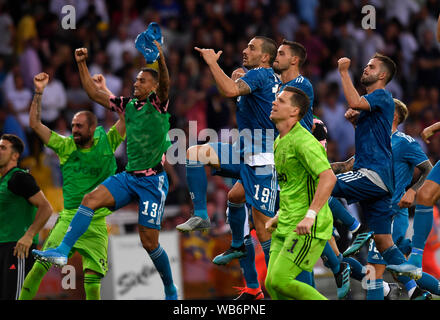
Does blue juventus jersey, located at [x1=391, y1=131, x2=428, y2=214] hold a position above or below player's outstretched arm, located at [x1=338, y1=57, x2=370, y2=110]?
below

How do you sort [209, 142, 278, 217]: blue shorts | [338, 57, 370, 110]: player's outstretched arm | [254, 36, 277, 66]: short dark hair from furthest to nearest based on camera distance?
[254, 36, 277, 66]: short dark hair → [209, 142, 278, 217]: blue shorts → [338, 57, 370, 110]: player's outstretched arm

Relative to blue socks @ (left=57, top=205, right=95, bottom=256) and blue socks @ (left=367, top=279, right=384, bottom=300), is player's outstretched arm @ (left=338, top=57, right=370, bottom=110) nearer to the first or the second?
blue socks @ (left=367, top=279, right=384, bottom=300)

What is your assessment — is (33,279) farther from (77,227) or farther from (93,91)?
(93,91)

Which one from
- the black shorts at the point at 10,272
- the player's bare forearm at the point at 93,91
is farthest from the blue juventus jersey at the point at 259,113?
the black shorts at the point at 10,272

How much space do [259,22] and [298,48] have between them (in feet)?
28.1

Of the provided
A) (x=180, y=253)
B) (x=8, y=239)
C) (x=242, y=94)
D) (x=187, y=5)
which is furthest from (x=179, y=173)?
(x=242, y=94)

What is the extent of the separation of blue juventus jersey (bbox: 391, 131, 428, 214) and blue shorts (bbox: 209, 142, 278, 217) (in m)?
1.64

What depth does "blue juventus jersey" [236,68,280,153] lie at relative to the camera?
8531mm

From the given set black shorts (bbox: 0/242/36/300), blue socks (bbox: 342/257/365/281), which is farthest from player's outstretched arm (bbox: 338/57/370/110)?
black shorts (bbox: 0/242/36/300)

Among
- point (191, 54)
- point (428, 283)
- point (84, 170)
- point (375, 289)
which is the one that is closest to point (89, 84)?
point (84, 170)

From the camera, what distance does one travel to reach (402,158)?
9.36 meters

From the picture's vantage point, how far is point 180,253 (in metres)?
12.8

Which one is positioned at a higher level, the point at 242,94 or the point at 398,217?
the point at 242,94
